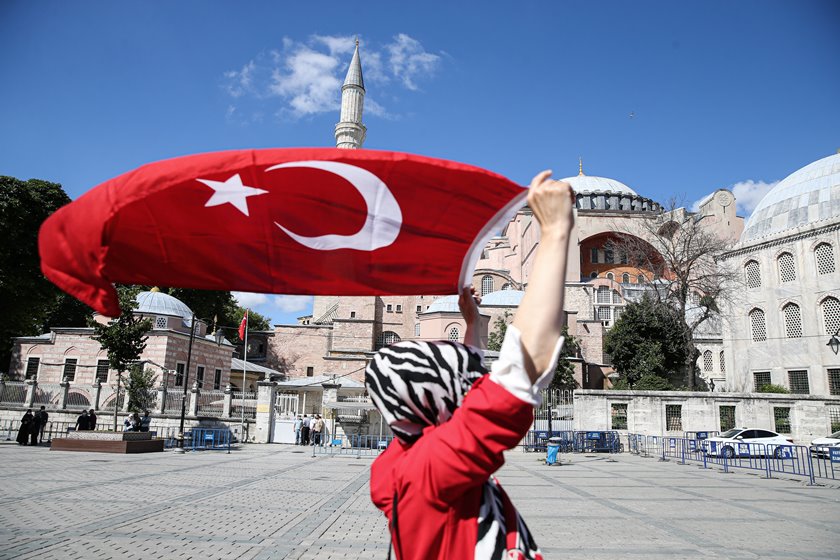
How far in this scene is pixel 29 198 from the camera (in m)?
24.1

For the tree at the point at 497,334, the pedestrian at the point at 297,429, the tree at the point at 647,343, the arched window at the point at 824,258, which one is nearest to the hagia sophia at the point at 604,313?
the arched window at the point at 824,258

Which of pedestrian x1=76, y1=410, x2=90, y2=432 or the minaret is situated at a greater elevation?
the minaret

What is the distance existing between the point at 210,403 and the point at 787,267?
32.9 meters

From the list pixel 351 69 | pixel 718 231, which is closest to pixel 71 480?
pixel 351 69

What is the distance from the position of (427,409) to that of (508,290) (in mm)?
50706

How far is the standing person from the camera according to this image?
1.36 meters

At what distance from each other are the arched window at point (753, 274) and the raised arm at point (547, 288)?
37901 millimetres

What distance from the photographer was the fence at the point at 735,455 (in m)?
17.1

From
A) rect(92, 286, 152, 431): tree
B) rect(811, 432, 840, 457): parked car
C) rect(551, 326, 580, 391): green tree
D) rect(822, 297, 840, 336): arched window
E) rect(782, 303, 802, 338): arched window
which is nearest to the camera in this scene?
rect(811, 432, 840, 457): parked car

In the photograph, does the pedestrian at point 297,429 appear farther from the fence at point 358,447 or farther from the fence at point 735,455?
the fence at point 735,455

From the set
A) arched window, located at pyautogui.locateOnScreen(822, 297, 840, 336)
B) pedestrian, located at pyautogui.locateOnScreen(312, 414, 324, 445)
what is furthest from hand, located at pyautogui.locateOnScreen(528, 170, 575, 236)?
arched window, located at pyautogui.locateOnScreen(822, 297, 840, 336)

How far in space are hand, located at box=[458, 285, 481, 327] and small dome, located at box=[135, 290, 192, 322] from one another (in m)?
36.8

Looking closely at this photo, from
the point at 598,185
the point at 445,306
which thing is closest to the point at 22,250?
the point at 445,306

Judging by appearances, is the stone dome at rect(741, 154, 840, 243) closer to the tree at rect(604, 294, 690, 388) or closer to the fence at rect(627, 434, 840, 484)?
the tree at rect(604, 294, 690, 388)
